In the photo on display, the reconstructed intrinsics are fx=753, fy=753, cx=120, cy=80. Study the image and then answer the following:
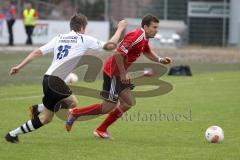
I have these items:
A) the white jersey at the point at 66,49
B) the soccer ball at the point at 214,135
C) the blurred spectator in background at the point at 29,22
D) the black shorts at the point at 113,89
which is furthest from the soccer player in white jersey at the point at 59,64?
the blurred spectator in background at the point at 29,22

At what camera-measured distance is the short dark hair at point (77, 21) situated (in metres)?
10.7

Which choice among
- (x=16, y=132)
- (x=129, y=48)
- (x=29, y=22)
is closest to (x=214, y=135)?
(x=129, y=48)

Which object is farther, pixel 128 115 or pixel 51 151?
pixel 128 115

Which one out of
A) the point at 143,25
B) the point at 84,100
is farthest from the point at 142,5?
the point at 143,25

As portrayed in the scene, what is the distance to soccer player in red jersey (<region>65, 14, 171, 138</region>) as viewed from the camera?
11453mm

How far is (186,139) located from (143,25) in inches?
73.7

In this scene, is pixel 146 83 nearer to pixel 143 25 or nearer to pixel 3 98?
pixel 3 98

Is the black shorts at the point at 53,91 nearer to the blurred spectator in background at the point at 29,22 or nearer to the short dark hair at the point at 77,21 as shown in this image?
the short dark hair at the point at 77,21

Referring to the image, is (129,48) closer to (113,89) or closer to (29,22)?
(113,89)

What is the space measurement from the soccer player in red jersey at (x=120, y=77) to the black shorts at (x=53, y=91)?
100 cm

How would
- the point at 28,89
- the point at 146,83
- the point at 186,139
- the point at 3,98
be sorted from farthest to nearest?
the point at 146,83 → the point at 28,89 → the point at 3,98 → the point at 186,139

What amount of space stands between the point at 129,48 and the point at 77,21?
3.69ft

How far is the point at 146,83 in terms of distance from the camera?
848 inches

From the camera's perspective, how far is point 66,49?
10.7m
